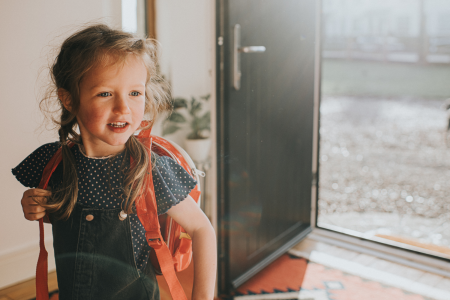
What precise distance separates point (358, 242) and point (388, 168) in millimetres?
1920

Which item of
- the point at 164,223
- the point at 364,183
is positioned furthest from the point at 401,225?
the point at 164,223

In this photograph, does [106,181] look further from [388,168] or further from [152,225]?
[388,168]

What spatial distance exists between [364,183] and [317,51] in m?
1.73

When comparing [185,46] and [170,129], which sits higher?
[185,46]

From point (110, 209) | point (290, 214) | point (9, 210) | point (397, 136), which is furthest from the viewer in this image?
point (397, 136)

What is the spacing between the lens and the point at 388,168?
416cm

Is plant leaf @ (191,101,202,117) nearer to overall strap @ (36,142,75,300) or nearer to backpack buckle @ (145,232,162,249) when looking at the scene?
overall strap @ (36,142,75,300)

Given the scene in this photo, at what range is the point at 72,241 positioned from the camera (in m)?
0.87

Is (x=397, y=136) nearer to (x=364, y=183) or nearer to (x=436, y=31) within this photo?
(x=364, y=183)

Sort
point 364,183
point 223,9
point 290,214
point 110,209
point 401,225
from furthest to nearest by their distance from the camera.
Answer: point 364,183 → point 401,225 → point 290,214 → point 223,9 → point 110,209

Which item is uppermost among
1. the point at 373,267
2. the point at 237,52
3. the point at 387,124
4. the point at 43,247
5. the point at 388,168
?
the point at 237,52

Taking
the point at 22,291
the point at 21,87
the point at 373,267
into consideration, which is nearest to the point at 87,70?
Result: the point at 21,87

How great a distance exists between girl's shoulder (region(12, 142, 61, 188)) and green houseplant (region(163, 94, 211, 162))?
1.63m

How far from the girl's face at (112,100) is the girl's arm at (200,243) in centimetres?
20
